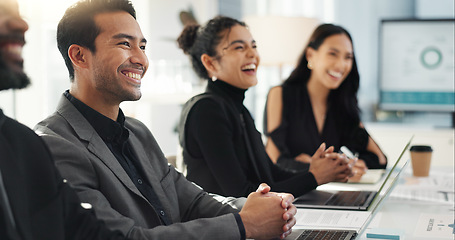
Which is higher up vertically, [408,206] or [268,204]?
[268,204]

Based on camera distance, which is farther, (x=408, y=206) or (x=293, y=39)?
(x=293, y=39)

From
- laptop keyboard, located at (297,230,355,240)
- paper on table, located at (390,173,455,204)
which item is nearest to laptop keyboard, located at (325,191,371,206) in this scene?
paper on table, located at (390,173,455,204)

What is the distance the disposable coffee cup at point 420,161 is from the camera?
258 cm

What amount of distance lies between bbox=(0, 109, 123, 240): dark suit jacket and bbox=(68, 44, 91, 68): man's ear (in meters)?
0.39

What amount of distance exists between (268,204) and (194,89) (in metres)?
2.99

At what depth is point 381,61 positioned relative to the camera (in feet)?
14.9

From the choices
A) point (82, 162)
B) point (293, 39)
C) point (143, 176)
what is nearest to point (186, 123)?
point (143, 176)

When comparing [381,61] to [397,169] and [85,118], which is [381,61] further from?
[85,118]

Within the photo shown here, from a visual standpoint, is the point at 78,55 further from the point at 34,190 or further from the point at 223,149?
the point at 223,149

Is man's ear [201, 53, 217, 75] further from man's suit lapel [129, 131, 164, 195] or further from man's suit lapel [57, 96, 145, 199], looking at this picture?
man's suit lapel [57, 96, 145, 199]

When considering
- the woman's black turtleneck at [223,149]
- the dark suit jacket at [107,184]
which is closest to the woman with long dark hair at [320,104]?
the woman's black turtleneck at [223,149]

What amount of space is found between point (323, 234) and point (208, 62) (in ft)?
3.17

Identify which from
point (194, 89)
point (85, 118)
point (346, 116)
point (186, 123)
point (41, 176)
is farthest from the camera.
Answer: point (194, 89)

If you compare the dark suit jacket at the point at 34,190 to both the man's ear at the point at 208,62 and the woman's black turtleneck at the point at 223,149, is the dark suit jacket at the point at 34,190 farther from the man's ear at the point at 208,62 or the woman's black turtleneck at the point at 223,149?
the man's ear at the point at 208,62
